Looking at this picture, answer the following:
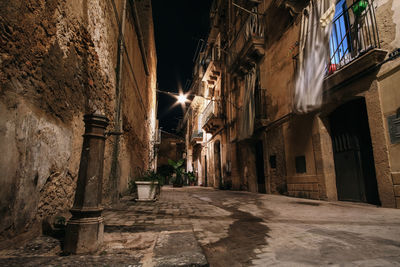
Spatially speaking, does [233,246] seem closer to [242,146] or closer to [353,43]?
[353,43]

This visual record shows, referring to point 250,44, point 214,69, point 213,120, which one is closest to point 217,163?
point 213,120

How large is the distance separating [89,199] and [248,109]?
31.0 ft

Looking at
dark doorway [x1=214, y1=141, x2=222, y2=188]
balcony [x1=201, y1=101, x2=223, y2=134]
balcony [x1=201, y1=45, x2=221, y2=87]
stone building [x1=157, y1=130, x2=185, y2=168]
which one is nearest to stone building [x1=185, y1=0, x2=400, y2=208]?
dark doorway [x1=214, y1=141, x2=222, y2=188]

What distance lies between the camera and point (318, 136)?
6.46m

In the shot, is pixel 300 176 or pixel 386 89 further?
pixel 300 176

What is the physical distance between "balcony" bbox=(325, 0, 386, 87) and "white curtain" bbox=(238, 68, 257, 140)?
4.31 metres

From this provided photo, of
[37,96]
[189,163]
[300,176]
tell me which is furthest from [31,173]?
[189,163]

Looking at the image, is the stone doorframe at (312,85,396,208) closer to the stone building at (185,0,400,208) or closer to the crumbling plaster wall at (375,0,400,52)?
the stone building at (185,0,400,208)

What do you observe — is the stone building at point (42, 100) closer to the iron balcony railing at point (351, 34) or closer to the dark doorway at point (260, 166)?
the iron balcony railing at point (351, 34)

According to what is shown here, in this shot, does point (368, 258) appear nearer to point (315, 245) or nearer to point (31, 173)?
point (315, 245)

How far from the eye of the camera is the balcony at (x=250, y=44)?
1002cm

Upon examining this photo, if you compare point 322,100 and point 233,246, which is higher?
point 322,100

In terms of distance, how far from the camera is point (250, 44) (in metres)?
10.0

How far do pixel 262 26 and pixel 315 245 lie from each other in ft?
34.3
